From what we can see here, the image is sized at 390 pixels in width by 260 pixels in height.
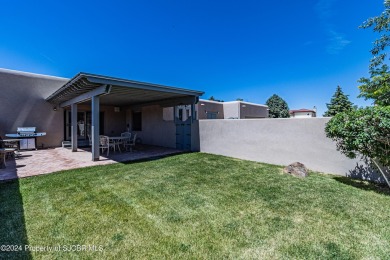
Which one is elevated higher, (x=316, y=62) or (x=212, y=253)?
(x=316, y=62)

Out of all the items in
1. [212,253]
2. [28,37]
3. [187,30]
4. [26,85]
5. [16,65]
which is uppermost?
[187,30]

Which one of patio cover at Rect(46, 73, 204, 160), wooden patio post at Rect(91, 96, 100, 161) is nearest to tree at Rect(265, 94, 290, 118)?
patio cover at Rect(46, 73, 204, 160)

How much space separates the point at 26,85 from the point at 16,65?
1.35 metres

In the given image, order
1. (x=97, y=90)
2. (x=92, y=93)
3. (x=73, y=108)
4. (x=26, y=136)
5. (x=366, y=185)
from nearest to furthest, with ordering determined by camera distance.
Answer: (x=366, y=185)
(x=97, y=90)
(x=92, y=93)
(x=73, y=108)
(x=26, y=136)

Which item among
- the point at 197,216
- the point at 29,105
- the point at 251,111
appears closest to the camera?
the point at 197,216

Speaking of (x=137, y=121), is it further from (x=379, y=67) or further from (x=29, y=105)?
(x=379, y=67)

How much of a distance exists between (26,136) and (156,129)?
22.2 ft

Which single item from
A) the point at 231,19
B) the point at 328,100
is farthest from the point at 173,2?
the point at 328,100

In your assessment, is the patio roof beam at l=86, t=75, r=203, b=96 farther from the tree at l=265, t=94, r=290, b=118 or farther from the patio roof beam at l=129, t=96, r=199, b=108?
the tree at l=265, t=94, r=290, b=118

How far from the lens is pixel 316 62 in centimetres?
1639

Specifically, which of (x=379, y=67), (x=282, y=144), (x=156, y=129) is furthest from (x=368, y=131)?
(x=156, y=129)

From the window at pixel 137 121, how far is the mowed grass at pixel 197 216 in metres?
8.88

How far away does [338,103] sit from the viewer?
2564 cm

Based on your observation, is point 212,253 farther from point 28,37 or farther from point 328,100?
point 328,100
